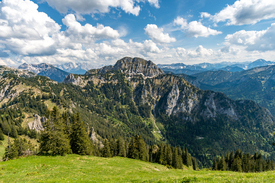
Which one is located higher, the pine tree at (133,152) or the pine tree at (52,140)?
the pine tree at (52,140)

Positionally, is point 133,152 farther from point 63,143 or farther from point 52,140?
point 52,140

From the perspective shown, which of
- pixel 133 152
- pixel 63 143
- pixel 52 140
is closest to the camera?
pixel 52 140

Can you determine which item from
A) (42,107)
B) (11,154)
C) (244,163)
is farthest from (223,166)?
(42,107)

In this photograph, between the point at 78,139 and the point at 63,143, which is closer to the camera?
the point at 63,143

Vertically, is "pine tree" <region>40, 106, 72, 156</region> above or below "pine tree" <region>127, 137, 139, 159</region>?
above

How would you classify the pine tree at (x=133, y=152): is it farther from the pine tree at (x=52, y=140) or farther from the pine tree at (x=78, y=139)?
the pine tree at (x=52, y=140)

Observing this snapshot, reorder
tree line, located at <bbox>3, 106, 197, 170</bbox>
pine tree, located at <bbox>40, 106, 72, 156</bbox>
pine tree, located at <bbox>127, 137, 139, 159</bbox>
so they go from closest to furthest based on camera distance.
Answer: pine tree, located at <bbox>40, 106, 72, 156</bbox> < tree line, located at <bbox>3, 106, 197, 170</bbox> < pine tree, located at <bbox>127, 137, 139, 159</bbox>

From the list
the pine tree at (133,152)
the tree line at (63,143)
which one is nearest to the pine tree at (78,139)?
the tree line at (63,143)

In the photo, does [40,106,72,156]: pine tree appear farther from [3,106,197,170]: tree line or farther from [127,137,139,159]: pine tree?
[127,137,139,159]: pine tree

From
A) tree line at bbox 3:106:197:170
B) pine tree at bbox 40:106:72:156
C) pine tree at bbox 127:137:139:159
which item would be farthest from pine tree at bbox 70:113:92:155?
pine tree at bbox 127:137:139:159

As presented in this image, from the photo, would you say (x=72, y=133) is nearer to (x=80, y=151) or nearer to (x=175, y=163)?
(x=80, y=151)

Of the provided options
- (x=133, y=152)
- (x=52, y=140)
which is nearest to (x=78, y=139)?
(x=52, y=140)

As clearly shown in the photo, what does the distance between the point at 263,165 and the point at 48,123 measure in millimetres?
128064

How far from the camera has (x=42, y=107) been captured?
19150 centimetres
